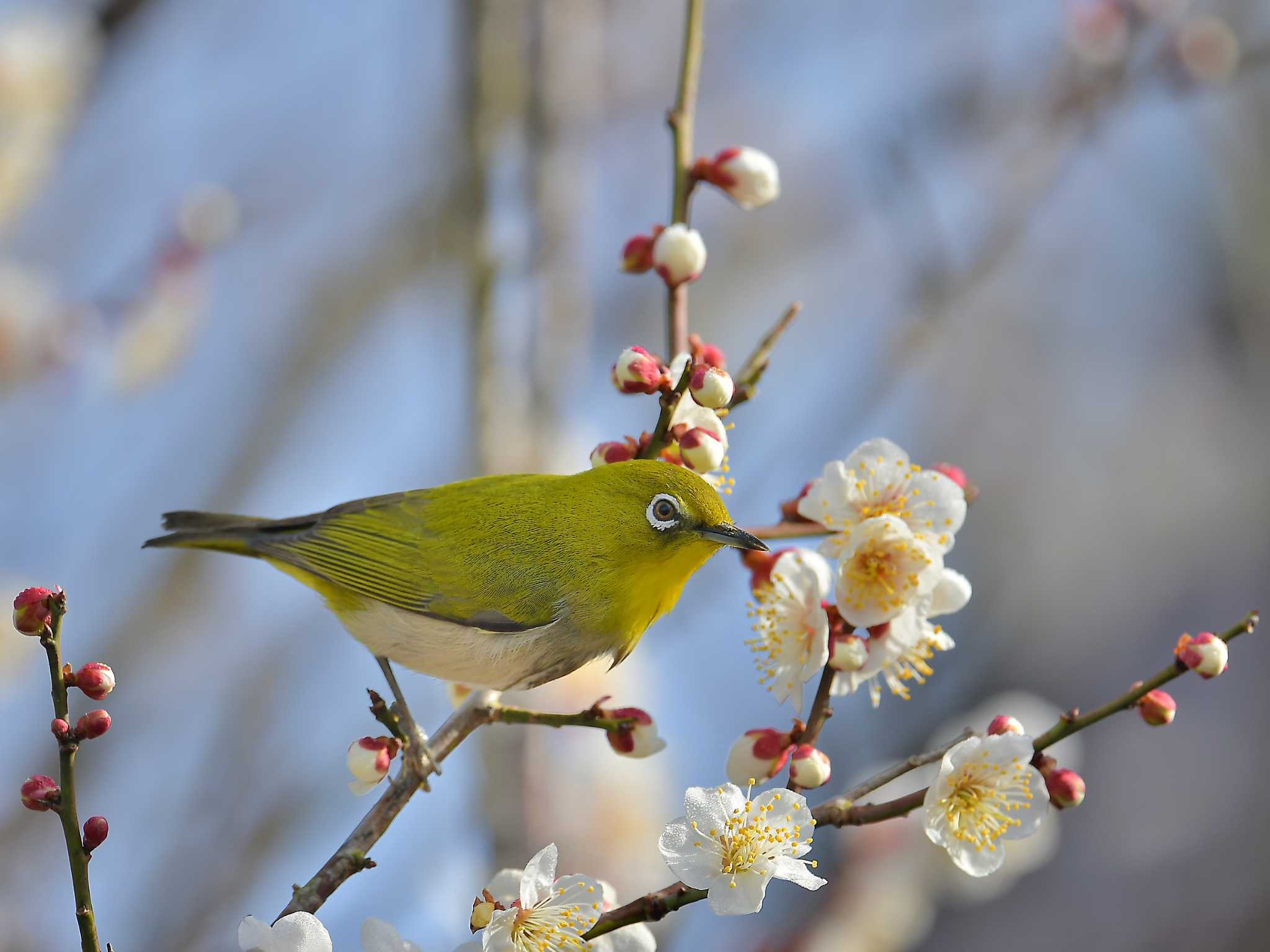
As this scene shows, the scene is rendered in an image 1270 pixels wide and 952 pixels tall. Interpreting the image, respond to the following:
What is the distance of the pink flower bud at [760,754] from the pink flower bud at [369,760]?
2.35ft

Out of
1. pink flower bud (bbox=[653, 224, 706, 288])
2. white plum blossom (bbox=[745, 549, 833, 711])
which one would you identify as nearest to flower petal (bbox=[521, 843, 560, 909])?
white plum blossom (bbox=[745, 549, 833, 711])

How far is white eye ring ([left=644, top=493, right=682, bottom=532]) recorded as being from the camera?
2746 mm

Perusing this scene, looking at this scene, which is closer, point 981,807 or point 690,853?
point 690,853

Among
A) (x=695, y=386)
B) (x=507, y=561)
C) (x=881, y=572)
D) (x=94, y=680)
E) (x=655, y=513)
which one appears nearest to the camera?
(x=94, y=680)

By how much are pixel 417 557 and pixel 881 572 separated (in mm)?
1445

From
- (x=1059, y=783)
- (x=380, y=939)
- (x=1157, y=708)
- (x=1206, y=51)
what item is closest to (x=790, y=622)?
(x=1059, y=783)

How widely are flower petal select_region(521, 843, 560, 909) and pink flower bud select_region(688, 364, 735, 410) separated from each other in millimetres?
917

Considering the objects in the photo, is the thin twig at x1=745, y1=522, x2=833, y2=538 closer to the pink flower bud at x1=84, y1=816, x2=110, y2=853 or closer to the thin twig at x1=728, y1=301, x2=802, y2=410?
the thin twig at x1=728, y1=301, x2=802, y2=410

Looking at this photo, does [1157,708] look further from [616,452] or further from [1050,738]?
[616,452]

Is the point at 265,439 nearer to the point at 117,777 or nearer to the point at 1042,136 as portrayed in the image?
the point at 117,777

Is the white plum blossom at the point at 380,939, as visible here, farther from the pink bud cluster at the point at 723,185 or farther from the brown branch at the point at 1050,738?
the pink bud cluster at the point at 723,185

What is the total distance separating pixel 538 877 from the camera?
7.11 ft

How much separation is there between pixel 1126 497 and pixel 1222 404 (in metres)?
1.28

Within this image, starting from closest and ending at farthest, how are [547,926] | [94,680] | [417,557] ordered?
[94,680]
[547,926]
[417,557]
